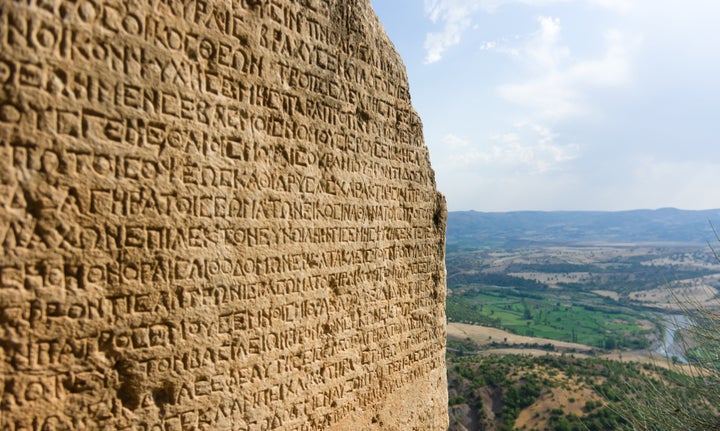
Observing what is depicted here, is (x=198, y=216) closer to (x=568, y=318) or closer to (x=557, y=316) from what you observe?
(x=568, y=318)

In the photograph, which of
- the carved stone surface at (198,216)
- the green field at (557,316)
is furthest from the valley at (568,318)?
the carved stone surface at (198,216)

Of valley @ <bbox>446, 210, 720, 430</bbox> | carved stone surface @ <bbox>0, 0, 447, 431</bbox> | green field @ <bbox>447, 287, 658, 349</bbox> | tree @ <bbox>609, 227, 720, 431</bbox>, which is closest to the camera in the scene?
carved stone surface @ <bbox>0, 0, 447, 431</bbox>

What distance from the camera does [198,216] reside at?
2668mm

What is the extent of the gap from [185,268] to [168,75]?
103 centimetres

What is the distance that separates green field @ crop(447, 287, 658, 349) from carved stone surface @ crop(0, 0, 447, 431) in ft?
125

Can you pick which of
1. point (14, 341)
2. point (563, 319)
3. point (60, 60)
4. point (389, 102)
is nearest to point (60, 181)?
point (60, 60)

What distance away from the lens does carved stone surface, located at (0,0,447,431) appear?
7.13ft

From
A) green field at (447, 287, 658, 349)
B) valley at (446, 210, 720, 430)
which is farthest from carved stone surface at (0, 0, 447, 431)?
green field at (447, 287, 658, 349)

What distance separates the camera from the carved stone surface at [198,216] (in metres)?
2.17

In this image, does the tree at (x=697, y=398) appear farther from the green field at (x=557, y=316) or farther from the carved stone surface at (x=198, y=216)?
the green field at (x=557, y=316)

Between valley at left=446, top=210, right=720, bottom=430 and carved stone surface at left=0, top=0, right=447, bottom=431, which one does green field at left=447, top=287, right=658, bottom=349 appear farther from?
carved stone surface at left=0, top=0, right=447, bottom=431

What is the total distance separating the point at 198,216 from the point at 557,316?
184 ft

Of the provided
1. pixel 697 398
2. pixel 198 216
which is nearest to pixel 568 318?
pixel 697 398

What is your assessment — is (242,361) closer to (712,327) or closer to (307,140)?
(307,140)
